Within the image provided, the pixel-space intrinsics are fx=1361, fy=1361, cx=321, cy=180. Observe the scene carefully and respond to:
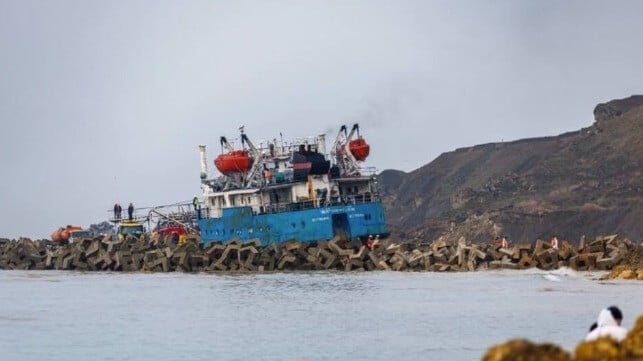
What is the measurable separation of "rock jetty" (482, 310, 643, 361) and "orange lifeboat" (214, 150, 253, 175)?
167 feet

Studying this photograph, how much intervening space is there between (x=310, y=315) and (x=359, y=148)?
101 feet

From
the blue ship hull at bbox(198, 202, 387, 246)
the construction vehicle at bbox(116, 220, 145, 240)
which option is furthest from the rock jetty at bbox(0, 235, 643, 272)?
the construction vehicle at bbox(116, 220, 145, 240)

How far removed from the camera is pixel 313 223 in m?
57.3

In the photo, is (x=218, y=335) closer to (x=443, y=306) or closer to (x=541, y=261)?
(x=443, y=306)

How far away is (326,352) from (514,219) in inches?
2102

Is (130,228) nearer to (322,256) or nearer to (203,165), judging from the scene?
(203,165)

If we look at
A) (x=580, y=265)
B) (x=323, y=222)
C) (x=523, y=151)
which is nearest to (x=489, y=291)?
(x=580, y=265)

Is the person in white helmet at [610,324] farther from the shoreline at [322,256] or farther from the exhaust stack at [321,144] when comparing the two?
the exhaust stack at [321,144]

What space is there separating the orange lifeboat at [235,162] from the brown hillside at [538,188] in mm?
18699

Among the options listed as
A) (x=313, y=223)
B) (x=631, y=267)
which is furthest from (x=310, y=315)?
(x=313, y=223)

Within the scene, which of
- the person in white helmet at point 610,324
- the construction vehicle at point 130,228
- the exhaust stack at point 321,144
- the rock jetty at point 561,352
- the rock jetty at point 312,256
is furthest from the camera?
the construction vehicle at point 130,228

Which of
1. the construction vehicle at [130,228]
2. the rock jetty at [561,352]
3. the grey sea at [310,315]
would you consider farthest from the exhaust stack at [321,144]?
the rock jetty at [561,352]

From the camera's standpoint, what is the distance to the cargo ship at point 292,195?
57.7 m

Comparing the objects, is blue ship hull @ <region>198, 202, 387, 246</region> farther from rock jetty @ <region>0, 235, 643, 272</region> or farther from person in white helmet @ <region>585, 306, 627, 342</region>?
person in white helmet @ <region>585, 306, 627, 342</region>
